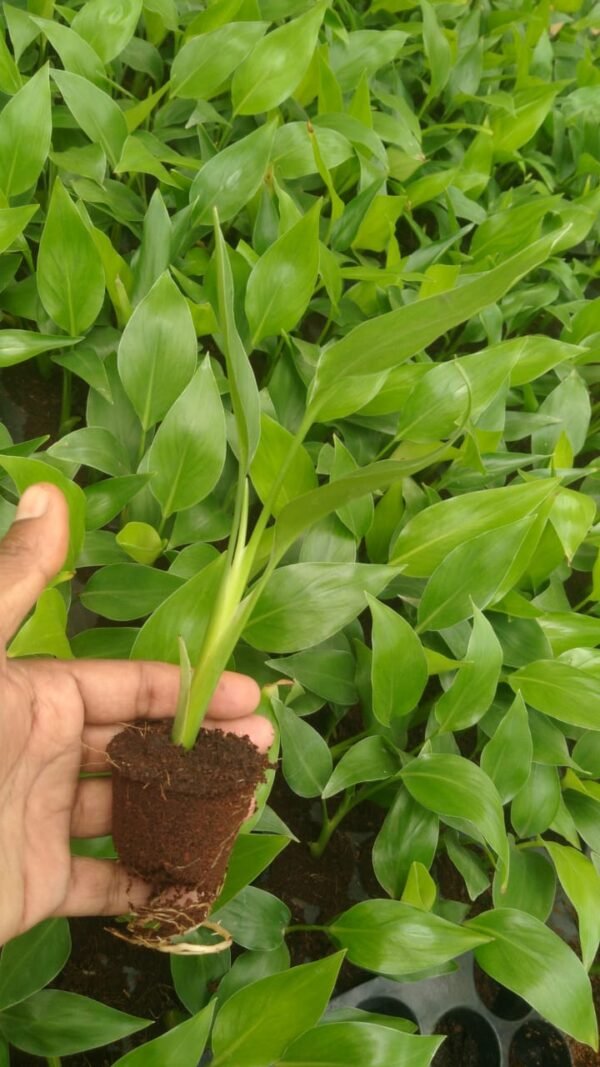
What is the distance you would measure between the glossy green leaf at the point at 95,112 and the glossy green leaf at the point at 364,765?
2.55ft

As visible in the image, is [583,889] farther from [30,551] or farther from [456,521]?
[30,551]

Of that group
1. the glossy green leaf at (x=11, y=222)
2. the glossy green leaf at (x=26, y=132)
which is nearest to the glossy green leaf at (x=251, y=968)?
the glossy green leaf at (x=11, y=222)

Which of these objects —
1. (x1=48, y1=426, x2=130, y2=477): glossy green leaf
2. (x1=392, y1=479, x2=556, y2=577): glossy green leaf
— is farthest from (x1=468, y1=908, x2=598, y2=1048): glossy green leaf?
(x1=48, y1=426, x2=130, y2=477): glossy green leaf

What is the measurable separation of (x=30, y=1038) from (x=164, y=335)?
2.13ft

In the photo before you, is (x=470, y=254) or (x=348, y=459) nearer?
(x=348, y=459)

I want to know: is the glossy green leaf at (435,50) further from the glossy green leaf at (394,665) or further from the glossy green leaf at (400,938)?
the glossy green leaf at (400,938)

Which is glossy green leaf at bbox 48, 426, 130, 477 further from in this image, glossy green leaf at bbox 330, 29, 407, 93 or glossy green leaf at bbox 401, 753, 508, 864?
glossy green leaf at bbox 330, 29, 407, 93

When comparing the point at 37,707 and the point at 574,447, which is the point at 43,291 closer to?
the point at 37,707

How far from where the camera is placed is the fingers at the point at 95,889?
626 millimetres

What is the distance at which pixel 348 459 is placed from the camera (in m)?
0.84

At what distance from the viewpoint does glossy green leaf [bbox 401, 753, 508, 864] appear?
2.19 ft

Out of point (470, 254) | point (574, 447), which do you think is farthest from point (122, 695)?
point (470, 254)

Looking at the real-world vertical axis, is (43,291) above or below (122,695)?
above

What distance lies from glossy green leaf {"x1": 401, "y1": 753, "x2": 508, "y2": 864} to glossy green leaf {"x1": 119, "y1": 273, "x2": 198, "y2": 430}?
453mm
